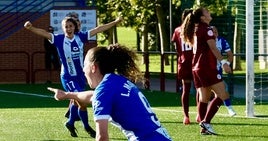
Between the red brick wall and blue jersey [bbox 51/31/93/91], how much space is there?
1586cm

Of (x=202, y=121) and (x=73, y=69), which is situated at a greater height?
(x=73, y=69)

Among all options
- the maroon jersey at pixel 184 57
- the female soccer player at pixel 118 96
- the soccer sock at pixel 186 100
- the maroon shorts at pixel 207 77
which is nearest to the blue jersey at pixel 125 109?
the female soccer player at pixel 118 96

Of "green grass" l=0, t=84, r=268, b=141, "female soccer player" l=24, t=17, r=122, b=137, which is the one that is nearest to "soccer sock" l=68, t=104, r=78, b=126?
"female soccer player" l=24, t=17, r=122, b=137

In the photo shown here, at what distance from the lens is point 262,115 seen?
16.2 m

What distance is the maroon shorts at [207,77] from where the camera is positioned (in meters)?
12.5

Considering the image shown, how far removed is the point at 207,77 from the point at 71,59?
2.09m

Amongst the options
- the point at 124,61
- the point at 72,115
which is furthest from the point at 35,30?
the point at 124,61

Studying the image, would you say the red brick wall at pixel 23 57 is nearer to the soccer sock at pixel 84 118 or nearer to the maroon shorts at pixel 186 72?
the maroon shorts at pixel 186 72

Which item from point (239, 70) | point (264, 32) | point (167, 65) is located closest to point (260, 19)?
point (264, 32)

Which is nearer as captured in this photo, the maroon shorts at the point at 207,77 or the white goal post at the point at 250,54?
the maroon shorts at the point at 207,77

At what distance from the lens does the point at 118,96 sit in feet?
18.5

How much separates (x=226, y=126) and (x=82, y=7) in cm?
1629

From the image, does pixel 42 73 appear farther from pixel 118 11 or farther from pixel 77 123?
pixel 77 123

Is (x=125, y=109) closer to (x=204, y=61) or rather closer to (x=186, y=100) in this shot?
(x=204, y=61)
